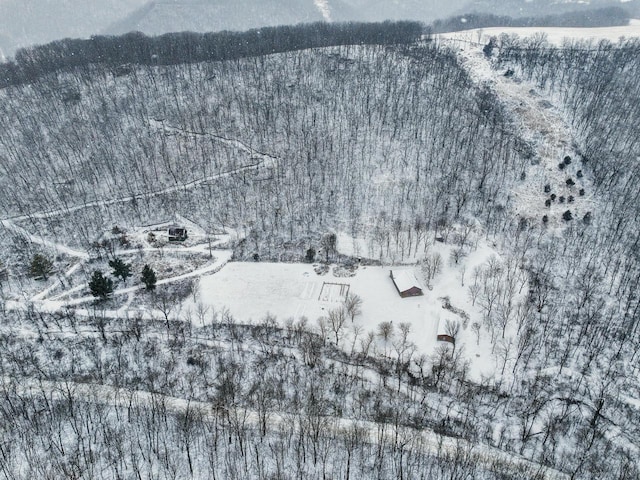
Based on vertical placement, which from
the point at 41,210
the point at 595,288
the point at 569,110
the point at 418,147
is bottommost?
the point at 595,288

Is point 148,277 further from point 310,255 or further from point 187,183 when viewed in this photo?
point 187,183

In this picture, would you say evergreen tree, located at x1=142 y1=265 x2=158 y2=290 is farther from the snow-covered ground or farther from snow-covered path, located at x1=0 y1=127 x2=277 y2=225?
the snow-covered ground

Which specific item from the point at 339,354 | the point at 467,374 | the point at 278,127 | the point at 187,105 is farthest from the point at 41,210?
the point at 467,374

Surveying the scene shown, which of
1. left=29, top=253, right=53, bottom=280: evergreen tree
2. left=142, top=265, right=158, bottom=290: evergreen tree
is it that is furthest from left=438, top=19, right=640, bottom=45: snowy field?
left=29, top=253, right=53, bottom=280: evergreen tree

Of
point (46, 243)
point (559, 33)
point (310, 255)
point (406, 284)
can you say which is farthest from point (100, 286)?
point (559, 33)

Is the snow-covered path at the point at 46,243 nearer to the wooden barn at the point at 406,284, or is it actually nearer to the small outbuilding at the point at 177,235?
the small outbuilding at the point at 177,235

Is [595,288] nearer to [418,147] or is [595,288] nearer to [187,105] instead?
[418,147]
